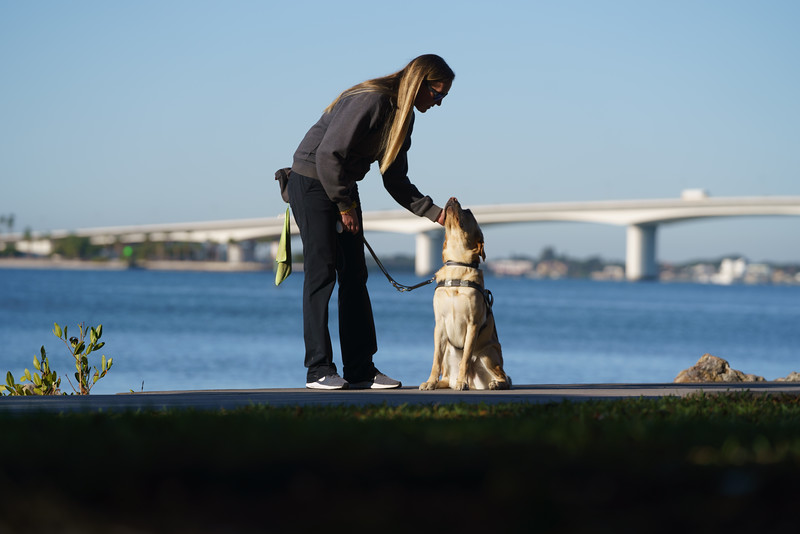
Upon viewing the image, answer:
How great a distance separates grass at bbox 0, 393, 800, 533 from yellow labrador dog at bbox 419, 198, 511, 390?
2122 millimetres

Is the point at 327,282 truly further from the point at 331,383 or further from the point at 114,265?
the point at 114,265

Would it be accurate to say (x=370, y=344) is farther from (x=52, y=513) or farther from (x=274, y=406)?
(x=52, y=513)

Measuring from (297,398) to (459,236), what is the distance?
52.5 inches

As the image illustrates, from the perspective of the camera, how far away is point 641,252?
63062 mm

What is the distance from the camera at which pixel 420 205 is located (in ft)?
20.5

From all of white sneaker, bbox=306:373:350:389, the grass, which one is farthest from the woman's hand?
the grass

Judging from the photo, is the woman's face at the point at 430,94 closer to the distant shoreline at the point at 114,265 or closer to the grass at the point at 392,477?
the grass at the point at 392,477

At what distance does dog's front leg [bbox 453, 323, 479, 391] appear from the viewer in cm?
578

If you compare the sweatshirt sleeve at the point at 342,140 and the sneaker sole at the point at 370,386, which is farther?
the sneaker sole at the point at 370,386

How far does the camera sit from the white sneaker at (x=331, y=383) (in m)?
5.88

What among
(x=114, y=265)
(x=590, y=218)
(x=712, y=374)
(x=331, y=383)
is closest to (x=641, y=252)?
(x=590, y=218)

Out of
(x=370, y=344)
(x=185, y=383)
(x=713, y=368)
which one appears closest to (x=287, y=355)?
(x=185, y=383)

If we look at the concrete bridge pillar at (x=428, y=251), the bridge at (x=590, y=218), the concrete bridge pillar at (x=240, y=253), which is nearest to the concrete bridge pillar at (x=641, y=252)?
the bridge at (x=590, y=218)

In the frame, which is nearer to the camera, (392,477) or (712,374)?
(392,477)
